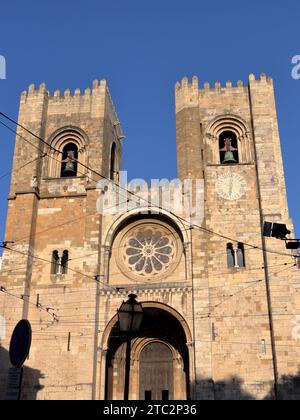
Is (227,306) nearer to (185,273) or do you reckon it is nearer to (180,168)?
(185,273)

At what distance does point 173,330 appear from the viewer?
22.6 m

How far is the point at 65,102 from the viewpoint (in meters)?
26.0

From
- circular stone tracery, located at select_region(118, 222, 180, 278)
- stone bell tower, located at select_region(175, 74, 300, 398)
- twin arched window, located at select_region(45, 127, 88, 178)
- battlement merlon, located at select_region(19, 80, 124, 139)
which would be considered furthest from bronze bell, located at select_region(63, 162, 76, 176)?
stone bell tower, located at select_region(175, 74, 300, 398)

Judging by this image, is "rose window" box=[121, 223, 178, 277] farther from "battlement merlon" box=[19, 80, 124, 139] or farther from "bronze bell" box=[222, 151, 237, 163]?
"battlement merlon" box=[19, 80, 124, 139]

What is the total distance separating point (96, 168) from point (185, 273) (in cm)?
636

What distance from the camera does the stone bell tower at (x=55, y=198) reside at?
21.5m

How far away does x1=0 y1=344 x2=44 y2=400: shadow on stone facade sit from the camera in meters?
19.7

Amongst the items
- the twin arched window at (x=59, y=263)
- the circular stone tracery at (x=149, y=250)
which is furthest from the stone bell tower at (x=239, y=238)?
the twin arched window at (x=59, y=263)

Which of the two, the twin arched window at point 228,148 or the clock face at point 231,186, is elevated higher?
the twin arched window at point 228,148

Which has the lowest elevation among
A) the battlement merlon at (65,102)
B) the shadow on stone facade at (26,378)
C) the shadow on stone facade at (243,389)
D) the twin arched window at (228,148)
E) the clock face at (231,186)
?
the shadow on stone facade at (243,389)

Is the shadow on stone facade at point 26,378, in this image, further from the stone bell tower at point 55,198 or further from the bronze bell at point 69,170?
the bronze bell at point 69,170

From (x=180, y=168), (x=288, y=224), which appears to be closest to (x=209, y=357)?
(x=288, y=224)

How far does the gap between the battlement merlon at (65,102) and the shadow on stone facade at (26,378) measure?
1124 centimetres

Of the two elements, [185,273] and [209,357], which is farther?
[185,273]
